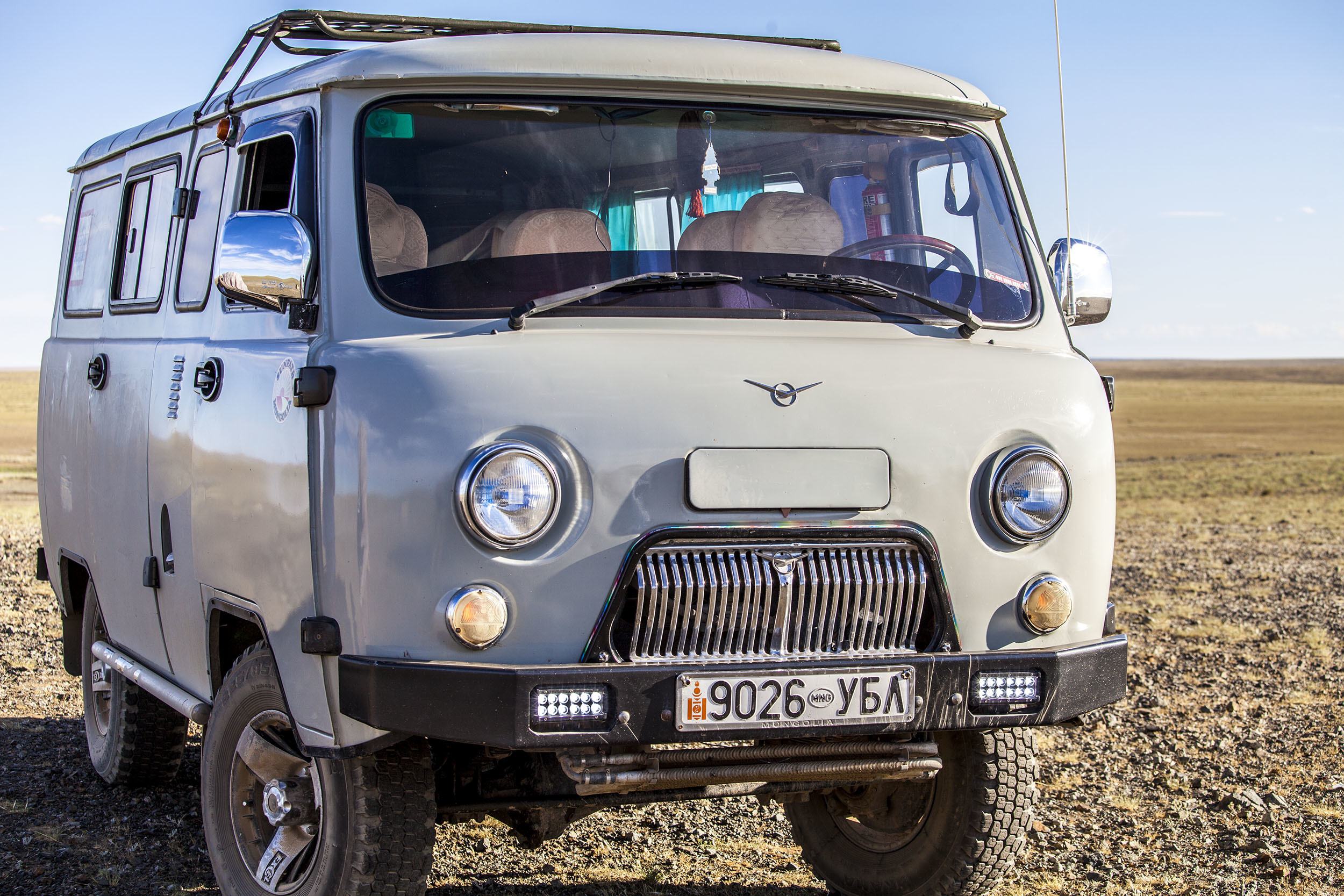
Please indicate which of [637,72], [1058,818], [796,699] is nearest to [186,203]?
[637,72]

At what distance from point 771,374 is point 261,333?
4.90 ft

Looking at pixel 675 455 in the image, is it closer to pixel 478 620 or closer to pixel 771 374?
pixel 771 374

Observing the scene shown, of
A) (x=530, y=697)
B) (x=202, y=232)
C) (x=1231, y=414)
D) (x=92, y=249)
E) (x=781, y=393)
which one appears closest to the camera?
(x=530, y=697)

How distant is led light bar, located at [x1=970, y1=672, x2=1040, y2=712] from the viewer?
3.68 metres

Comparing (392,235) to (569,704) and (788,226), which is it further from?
(569,704)

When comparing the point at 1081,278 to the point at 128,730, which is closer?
the point at 1081,278

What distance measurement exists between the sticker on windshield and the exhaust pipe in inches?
106

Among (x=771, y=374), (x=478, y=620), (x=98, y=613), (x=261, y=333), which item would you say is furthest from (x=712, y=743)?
(x=98, y=613)

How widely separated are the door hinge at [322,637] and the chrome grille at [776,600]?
71 centimetres

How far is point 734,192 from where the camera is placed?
4.18 meters

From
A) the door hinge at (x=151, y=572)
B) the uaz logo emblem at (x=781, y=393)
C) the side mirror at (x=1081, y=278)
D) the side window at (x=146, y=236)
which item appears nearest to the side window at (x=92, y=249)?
the side window at (x=146, y=236)

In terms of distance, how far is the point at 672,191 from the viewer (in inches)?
163

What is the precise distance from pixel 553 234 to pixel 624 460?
2.52 feet

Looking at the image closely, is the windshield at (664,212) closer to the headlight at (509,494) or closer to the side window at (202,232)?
the headlight at (509,494)
